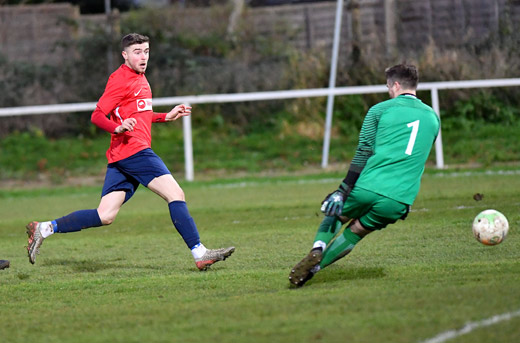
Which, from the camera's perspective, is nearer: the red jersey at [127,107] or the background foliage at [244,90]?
the red jersey at [127,107]

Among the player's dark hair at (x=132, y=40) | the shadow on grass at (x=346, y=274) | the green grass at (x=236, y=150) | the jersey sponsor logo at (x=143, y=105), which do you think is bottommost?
the green grass at (x=236, y=150)

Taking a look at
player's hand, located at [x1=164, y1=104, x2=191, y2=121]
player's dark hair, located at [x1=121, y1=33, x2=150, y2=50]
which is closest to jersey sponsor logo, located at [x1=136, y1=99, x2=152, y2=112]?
player's hand, located at [x1=164, y1=104, x2=191, y2=121]

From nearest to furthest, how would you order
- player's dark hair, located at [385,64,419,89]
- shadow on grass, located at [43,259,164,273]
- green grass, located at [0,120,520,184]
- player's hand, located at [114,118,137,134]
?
player's dark hair, located at [385,64,419,89]
player's hand, located at [114,118,137,134]
shadow on grass, located at [43,259,164,273]
green grass, located at [0,120,520,184]

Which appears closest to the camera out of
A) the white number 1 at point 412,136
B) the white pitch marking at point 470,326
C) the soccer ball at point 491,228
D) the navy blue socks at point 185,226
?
the white pitch marking at point 470,326

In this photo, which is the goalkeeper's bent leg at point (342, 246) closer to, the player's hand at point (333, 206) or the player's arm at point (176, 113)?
the player's hand at point (333, 206)

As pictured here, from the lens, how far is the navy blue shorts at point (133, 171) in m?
7.06

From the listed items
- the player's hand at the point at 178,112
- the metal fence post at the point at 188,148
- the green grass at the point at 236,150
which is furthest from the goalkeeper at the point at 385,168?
the green grass at the point at 236,150

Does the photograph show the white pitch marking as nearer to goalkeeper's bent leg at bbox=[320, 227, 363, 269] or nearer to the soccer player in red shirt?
goalkeeper's bent leg at bbox=[320, 227, 363, 269]

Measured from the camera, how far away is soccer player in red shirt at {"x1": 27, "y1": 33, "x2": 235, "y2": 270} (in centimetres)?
698

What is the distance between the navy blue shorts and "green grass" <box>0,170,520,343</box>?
2.52 feet

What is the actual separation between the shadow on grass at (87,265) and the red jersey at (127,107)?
3.32 feet

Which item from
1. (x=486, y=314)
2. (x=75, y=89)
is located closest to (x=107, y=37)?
(x=75, y=89)

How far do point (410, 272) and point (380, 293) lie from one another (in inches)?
32.5

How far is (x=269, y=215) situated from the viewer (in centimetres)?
1053
